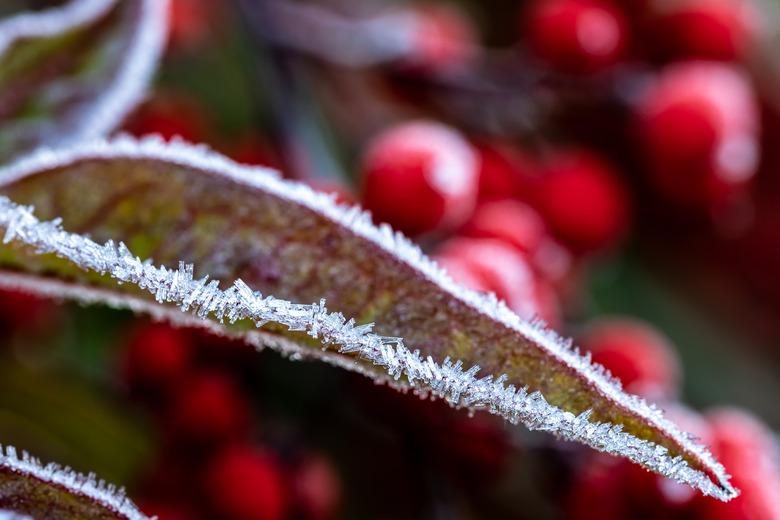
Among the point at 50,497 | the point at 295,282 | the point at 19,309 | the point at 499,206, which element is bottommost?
the point at 50,497

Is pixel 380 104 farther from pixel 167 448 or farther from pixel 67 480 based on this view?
pixel 67 480

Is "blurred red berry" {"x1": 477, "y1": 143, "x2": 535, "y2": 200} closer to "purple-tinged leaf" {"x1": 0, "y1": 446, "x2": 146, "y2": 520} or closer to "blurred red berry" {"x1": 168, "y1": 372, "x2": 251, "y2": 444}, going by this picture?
"blurred red berry" {"x1": 168, "y1": 372, "x2": 251, "y2": 444}

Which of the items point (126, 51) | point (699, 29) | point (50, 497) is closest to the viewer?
point (50, 497)

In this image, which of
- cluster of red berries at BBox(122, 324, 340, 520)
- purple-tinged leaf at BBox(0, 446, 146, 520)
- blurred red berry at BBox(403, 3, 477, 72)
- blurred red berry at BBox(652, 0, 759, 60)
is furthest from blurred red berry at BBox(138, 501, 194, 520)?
blurred red berry at BBox(652, 0, 759, 60)

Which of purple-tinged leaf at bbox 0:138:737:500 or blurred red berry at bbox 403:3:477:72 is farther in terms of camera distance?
blurred red berry at bbox 403:3:477:72

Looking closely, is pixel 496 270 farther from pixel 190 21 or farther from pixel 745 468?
pixel 190 21

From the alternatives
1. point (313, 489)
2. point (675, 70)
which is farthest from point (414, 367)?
point (675, 70)
